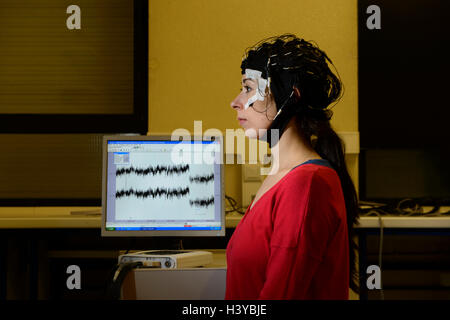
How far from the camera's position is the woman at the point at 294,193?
90 cm

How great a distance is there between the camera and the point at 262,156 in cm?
256

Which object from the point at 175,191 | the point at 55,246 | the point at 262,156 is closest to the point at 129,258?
the point at 175,191

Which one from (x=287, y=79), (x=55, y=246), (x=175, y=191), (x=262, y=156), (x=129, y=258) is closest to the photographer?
(x=287, y=79)

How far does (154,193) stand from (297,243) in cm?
114

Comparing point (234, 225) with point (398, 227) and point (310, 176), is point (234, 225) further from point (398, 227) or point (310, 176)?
point (310, 176)

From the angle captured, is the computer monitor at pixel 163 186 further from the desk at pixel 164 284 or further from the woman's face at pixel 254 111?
the woman's face at pixel 254 111

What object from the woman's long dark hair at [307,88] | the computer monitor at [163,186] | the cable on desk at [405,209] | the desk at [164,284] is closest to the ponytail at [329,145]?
the woman's long dark hair at [307,88]

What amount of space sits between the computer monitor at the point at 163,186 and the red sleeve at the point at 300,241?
1006mm

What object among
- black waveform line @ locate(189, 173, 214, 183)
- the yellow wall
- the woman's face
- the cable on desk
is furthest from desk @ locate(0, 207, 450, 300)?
the woman's face

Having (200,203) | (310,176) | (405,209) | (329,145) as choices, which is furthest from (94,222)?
(405,209)

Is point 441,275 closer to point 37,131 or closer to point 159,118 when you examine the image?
point 159,118

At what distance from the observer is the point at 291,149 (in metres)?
1.11

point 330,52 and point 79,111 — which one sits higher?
point 330,52

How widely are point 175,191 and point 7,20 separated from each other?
1.62 m
